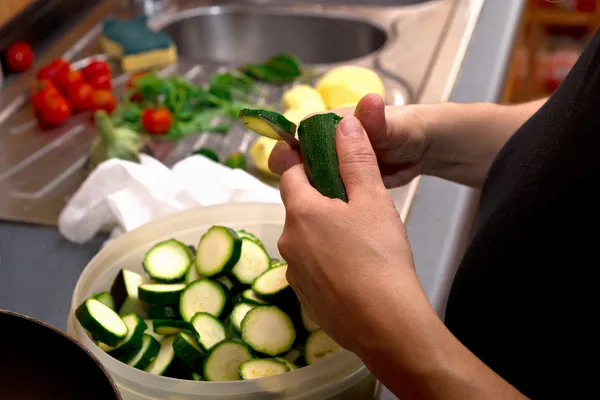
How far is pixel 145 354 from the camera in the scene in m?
0.76

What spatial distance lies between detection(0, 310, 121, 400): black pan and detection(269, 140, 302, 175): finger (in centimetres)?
29

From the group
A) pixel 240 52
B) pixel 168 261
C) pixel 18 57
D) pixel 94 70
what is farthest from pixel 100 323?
pixel 240 52

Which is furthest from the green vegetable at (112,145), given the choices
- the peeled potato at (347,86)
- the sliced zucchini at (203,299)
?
the sliced zucchini at (203,299)

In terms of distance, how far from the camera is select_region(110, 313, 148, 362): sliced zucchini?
74cm

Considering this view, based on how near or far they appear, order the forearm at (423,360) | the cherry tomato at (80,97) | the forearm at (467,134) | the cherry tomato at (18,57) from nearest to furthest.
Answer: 1. the forearm at (423,360)
2. the forearm at (467,134)
3. the cherry tomato at (80,97)
4. the cherry tomato at (18,57)

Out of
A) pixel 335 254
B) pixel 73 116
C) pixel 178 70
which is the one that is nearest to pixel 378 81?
pixel 178 70

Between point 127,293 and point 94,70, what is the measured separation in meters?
0.75

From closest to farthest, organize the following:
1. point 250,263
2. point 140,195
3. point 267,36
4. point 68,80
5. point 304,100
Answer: point 250,263 → point 140,195 → point 304,100 → point 68,80 → point 267,36

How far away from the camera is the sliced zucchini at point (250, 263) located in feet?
2.82

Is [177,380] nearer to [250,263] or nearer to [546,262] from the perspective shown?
[250,263]

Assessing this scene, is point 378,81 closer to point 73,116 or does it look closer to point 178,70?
point 178,70

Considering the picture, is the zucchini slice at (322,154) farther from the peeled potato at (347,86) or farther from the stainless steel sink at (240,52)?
the peeled potato at (347,86)

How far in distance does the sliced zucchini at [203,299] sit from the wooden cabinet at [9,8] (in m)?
0.86

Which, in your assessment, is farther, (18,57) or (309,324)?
(18,57)
